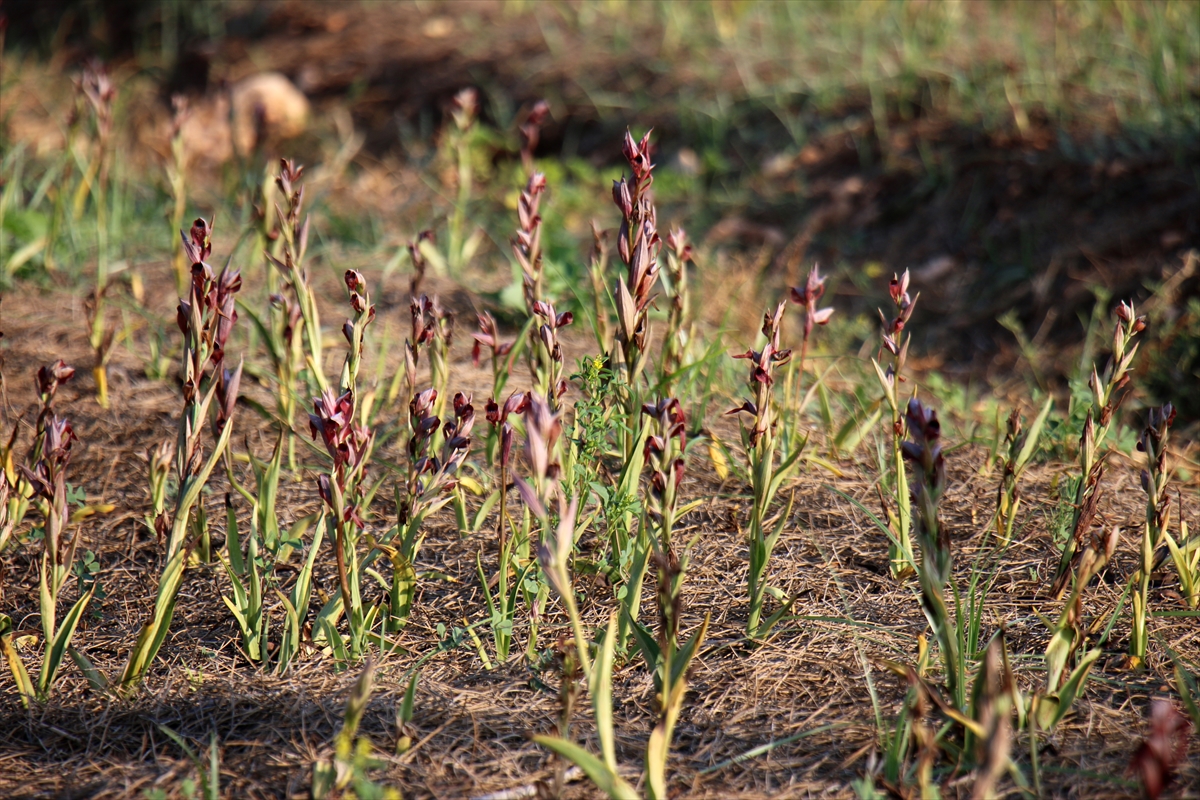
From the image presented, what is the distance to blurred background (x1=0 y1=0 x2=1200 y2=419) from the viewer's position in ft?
11.6

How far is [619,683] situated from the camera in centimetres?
168

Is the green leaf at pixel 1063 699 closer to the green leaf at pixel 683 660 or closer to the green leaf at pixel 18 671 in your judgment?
the green leaf at pixel 683 660

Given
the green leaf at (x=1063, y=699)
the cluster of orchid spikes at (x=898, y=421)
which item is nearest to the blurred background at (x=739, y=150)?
the cluster of orchid spikes at (x=898, y=421)

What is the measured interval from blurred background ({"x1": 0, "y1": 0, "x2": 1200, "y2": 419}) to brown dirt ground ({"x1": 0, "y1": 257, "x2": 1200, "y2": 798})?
110 centimetres

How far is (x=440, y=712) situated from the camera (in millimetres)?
1613

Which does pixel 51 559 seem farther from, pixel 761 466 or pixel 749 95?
pixel 749 95

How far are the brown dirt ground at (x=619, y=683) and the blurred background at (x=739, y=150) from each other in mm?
1104

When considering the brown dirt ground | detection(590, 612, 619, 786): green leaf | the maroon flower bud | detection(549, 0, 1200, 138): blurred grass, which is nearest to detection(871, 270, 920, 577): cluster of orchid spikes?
the brown dirt ground

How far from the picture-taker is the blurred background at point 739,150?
3.54 metres

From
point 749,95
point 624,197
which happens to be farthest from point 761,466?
point 749,95

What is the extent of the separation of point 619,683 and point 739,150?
11.5 ft

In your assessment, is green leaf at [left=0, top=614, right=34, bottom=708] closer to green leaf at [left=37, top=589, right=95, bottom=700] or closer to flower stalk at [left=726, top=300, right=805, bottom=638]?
green leaf at [left=37, top=589, right=95, bottom=700]

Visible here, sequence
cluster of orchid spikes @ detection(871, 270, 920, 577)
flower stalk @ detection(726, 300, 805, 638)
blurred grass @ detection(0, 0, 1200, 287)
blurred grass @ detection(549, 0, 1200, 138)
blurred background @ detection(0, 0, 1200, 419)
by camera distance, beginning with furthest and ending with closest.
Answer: blurred grass @ detection(549, 0, 1200, 138), blurred grass @ detection(0, 0, 1200, 287), blurred background @ detection(0, 0, 1200, 419), cluster of orchid spikes @ detection(871, 270, 920, 577), flower stalk @ detection(726, 300, 805, 638)

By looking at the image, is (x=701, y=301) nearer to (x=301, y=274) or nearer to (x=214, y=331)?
(x=301, y=274)
